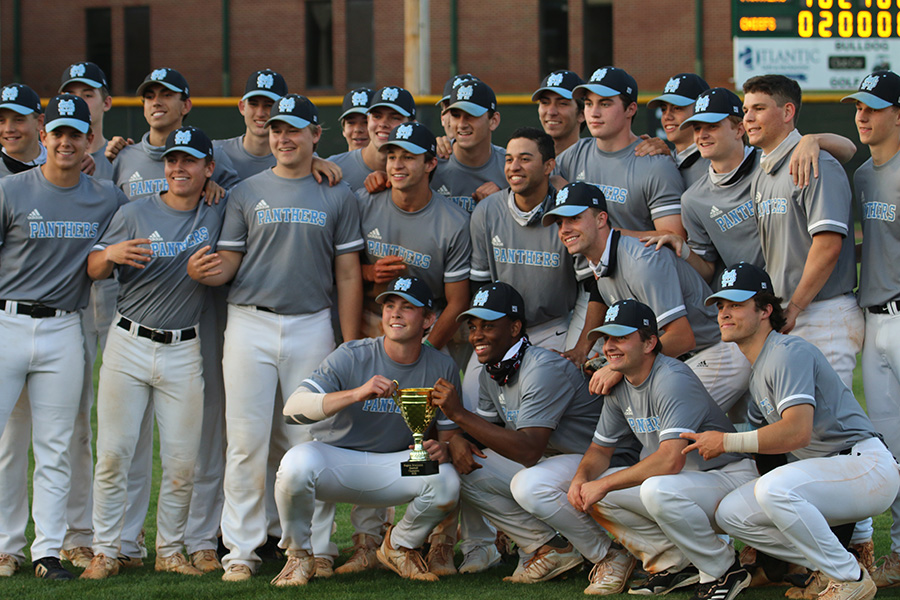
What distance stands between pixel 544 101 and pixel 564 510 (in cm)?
272

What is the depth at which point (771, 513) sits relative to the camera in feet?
15.9

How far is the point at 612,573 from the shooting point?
539 cm

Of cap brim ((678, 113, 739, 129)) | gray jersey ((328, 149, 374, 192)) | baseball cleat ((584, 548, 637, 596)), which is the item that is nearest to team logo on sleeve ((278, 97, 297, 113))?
gray jersey ((328, 149, 374, 192))

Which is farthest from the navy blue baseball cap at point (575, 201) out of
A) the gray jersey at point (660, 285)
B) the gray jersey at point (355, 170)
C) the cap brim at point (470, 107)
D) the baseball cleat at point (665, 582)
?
the baseball cleat at point (665, 582)

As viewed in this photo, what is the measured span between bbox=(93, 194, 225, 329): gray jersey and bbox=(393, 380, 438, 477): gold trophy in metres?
1.34

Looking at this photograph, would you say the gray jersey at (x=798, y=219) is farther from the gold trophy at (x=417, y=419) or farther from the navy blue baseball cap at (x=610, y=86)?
the gold trophy at (x=417, y=419)

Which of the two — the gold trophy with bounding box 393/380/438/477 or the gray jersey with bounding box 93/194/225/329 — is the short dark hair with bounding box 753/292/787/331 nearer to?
the gold trophy with bounding box 393/380/438/477

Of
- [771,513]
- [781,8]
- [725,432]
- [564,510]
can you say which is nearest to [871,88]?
[725,432]

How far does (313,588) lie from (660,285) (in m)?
2.39

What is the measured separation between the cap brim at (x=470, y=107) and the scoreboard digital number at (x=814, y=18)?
9182 millimetres

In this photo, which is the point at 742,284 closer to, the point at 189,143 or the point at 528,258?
the point at 528,258

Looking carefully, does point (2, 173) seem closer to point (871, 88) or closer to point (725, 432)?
point (725, 432)

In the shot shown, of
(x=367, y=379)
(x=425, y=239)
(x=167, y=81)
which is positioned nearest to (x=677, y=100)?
(x=425, y=239)

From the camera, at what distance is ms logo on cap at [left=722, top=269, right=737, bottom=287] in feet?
16.4
